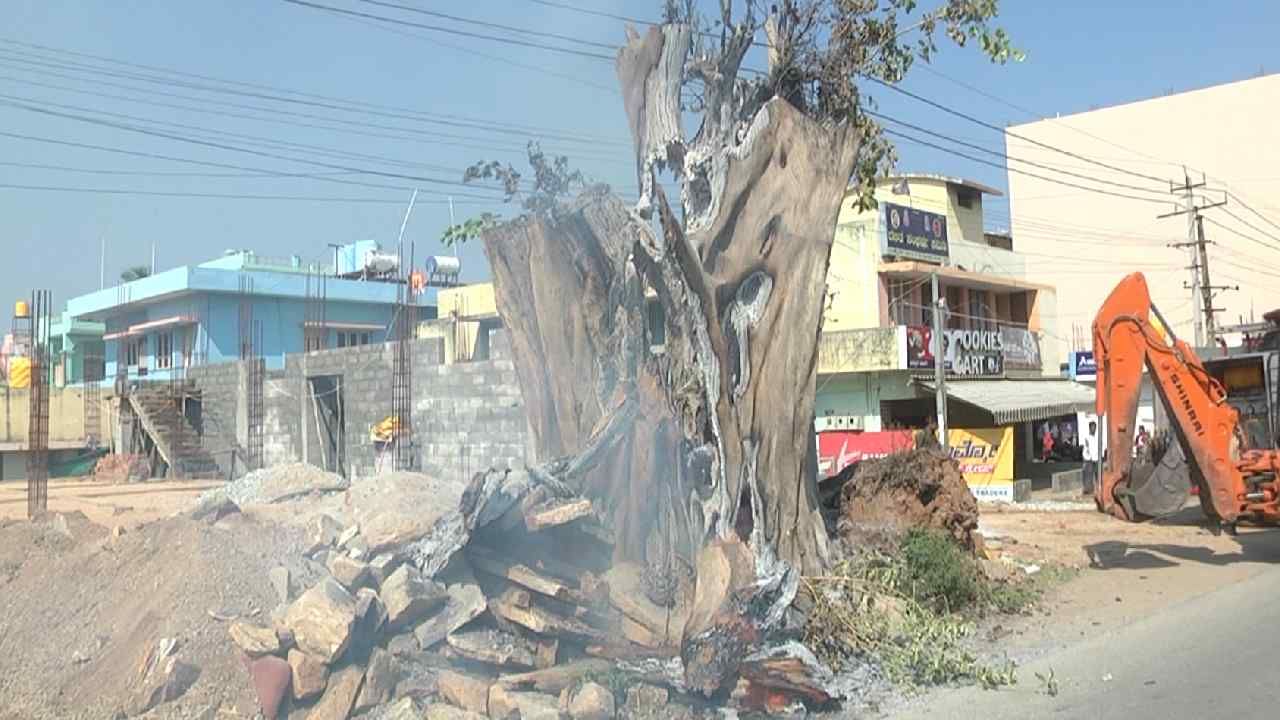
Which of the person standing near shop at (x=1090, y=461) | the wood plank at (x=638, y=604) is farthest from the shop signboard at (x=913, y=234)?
the wood plank at (x=638, y=604)

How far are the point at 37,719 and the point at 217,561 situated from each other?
175 cm

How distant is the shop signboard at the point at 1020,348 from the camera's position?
3188 centimetres

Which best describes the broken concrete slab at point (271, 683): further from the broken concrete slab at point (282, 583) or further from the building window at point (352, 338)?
the building window at point (352, 338)

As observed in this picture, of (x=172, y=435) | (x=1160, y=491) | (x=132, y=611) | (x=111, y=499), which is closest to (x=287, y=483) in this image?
(x=132, y=611)

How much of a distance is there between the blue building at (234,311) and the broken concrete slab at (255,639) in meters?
26.5

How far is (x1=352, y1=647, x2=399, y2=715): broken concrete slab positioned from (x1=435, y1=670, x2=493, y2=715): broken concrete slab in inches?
12.2

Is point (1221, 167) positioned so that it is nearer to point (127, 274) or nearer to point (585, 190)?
point (585, 190)

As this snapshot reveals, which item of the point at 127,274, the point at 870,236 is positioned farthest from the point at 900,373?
the point at 127,274

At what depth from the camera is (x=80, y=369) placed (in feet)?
155

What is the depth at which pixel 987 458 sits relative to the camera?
81.0 feet

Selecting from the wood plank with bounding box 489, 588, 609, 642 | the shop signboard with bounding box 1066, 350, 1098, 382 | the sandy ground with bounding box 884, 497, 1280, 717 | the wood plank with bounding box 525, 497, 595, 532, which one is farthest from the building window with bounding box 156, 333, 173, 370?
the wood plank with bounding box 489, 588, 609, 642

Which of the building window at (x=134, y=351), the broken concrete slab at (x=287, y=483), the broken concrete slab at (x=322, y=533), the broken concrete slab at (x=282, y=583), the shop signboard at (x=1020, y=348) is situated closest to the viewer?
the broken concrete slab at (x=282, y=583)

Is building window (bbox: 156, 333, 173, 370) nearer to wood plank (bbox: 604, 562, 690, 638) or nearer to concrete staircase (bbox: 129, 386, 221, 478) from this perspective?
concrete staircase (bbox: 129, 386, 221, 478)

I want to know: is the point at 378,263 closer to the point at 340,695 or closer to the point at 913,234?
the point at 913,234
